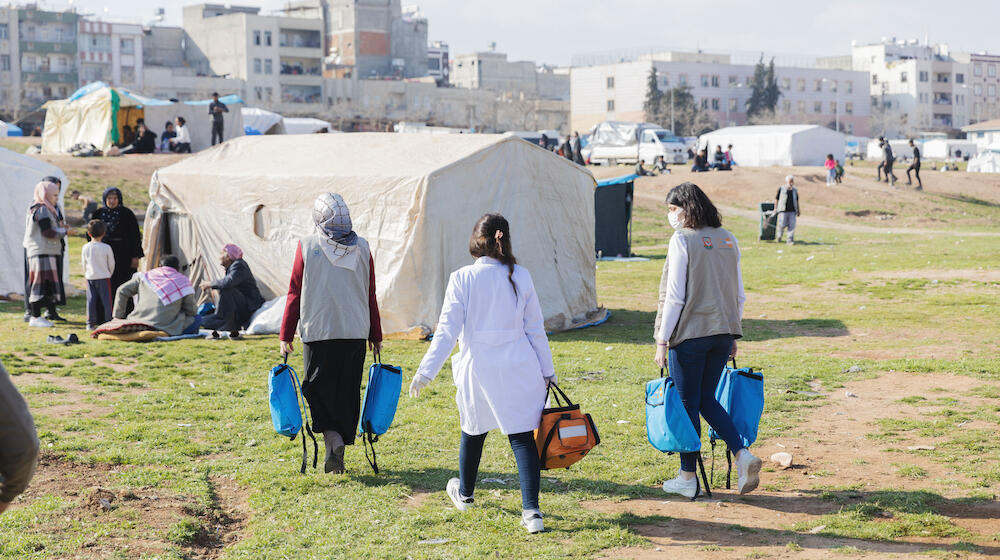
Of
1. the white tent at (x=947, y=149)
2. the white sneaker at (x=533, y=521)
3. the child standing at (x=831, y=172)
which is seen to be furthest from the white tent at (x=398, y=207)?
the white tent at (x=947, y=149)

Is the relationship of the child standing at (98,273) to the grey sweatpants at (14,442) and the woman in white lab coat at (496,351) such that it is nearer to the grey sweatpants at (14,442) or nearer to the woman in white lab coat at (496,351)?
the woman in white lab coat at (496,351)

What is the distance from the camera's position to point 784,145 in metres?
53.5

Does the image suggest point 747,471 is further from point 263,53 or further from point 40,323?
point 263,53

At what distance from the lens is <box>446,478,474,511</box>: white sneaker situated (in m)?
5.74

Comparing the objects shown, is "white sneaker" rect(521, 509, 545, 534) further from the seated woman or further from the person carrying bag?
the seated woman

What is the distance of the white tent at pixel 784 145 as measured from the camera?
53.5 m

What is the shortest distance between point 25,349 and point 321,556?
25.5ft

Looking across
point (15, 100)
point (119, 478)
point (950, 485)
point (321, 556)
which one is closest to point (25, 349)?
point (119, 478)

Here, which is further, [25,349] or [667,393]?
[25,349]

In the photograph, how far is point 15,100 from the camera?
3049 inches

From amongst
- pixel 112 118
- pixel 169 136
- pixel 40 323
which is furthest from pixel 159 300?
pixel 112 118

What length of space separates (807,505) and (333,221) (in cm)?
334

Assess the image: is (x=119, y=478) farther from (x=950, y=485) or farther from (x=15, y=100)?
(x=15, y=100)

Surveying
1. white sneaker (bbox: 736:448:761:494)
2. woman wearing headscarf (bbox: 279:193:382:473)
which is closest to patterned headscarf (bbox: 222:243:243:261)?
woman wearing headscarf (bbox: 279:193:382:473)
